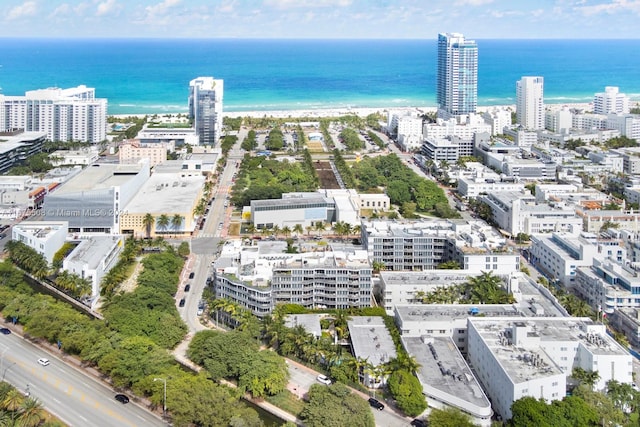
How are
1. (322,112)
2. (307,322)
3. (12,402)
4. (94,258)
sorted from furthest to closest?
(322,112) → (94,258) → (307,322) → (12,402)

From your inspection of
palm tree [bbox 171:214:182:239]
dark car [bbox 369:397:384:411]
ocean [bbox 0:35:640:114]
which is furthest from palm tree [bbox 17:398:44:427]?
ocean [bbox 0:35:640:114]

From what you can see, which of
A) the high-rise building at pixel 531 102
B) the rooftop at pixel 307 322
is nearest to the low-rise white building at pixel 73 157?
the rooftop at pixel 307 322

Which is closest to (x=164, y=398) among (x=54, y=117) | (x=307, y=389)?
(x=307, y=389)

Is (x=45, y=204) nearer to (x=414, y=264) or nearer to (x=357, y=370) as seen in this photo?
(x=414, y=264)

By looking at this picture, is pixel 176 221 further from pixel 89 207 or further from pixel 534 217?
pixel 534 217

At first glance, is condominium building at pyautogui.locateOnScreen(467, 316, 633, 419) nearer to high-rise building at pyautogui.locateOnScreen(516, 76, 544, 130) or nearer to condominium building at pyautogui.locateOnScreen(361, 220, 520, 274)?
condominium building at pyautogui.locateOnScreen(361, 220, 520, 274)

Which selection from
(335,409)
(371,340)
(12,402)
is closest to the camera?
(335,409)

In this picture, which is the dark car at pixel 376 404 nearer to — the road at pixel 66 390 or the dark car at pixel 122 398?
the road at pixel 66 390
